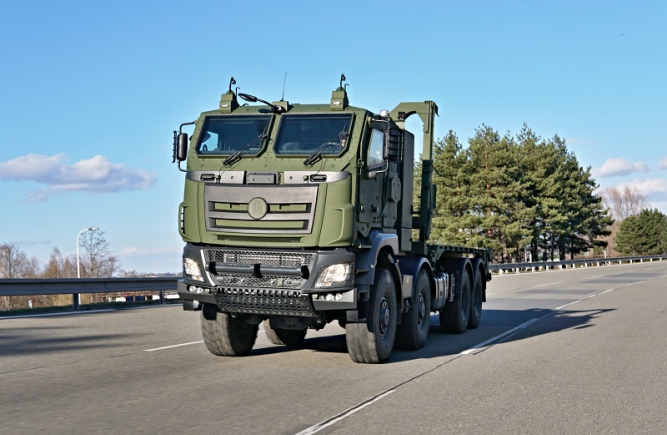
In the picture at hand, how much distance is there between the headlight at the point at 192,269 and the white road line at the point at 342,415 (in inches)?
114

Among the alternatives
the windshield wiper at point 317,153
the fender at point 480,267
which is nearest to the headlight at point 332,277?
the windshield wiper at point 317,153

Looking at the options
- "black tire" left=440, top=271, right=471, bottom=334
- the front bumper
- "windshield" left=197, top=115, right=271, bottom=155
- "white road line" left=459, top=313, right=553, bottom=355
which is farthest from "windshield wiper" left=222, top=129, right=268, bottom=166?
"black tire" left=440, top=271, right=471, bottom=334

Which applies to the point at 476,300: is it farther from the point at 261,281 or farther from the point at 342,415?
the point at 342,415

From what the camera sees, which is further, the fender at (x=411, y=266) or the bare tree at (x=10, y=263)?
the bare tree at (x=10, y=263)

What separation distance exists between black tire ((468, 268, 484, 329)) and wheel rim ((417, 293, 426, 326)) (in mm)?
3340

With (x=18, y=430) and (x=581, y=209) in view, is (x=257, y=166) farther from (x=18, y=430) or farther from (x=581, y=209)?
(x=581, y=209)

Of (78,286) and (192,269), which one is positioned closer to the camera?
(192,269)

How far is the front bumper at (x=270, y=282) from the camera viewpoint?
871 centimetres

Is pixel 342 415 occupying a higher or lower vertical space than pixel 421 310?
lower

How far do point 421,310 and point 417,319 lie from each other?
13.6 inches

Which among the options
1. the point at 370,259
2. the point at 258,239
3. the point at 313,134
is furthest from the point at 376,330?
the point at 313,134

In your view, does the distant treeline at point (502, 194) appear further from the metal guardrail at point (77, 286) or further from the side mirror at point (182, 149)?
the side mirror at point (182, 149)

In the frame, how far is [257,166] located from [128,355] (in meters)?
3.17

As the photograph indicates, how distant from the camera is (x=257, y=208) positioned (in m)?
8.92
